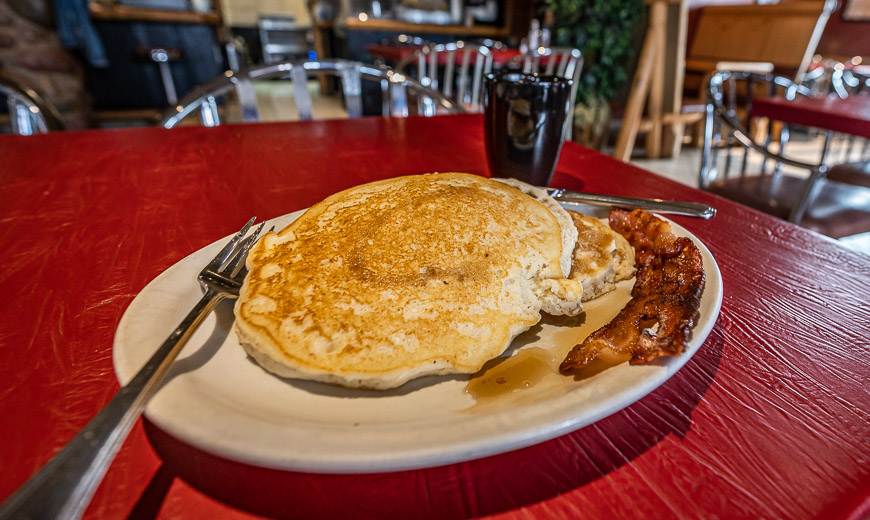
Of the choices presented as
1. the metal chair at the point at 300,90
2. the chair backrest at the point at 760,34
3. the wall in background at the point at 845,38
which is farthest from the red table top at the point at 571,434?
the wall in background at the point at 845,38

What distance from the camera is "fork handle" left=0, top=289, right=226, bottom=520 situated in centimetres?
23

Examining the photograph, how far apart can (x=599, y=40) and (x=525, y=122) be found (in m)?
4.72

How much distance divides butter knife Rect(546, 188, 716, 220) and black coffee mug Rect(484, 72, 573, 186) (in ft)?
0.57

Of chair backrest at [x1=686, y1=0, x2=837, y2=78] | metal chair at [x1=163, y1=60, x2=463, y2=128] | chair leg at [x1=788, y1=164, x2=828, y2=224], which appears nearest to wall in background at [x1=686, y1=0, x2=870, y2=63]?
chair backrest at [x1=686, y1=0, x2=837, y2=78]

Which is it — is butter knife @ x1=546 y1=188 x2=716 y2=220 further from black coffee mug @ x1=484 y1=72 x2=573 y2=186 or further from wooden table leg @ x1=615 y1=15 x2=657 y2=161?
wooden table leg @ x1=615 y1=15 x2=657 y2=161

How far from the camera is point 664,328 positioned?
0.36 meters

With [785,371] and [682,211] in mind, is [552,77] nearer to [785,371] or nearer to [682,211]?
[682,211]

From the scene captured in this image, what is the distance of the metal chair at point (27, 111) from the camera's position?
1500 mm

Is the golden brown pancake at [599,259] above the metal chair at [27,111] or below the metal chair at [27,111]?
below

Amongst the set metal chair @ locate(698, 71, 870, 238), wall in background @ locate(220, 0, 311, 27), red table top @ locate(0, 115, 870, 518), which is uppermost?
wall in background @ locate(220, 0, 311, 27)

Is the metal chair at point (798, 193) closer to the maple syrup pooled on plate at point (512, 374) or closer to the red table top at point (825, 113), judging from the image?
the red table top at point (825, 113)

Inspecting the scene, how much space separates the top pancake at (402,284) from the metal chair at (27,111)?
1.69 meters

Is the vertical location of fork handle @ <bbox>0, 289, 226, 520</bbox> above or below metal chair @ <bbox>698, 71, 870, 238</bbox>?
above

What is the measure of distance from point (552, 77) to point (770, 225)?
0.48 m
